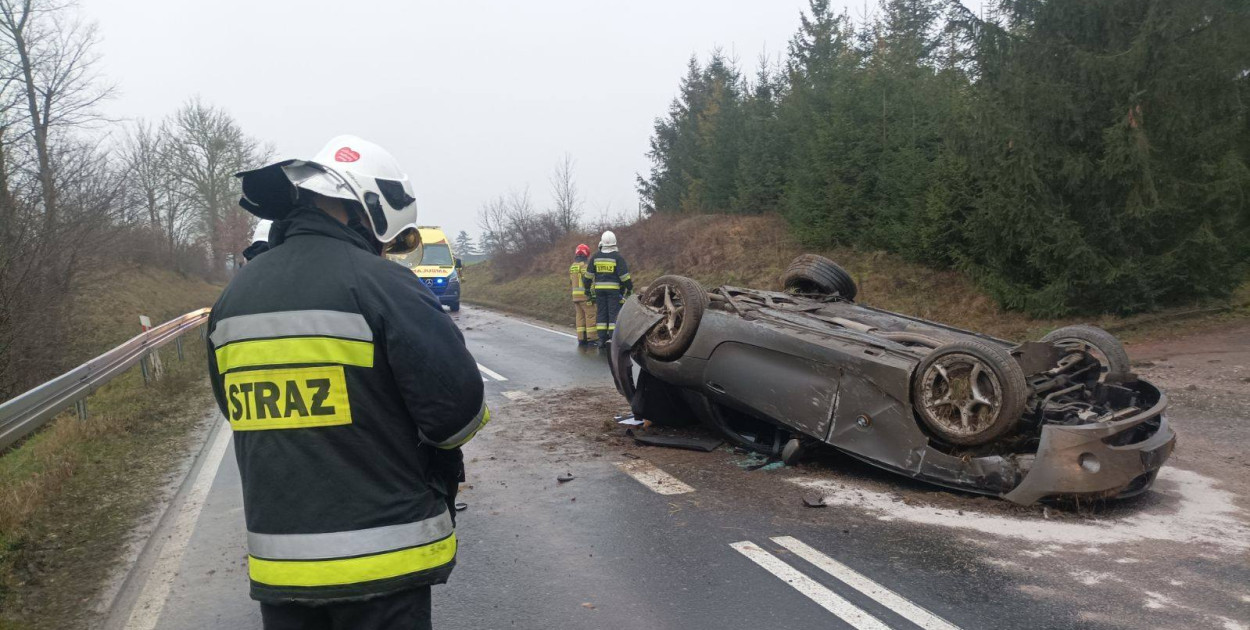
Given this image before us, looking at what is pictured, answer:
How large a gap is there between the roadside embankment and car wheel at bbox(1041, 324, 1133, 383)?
6122 mm

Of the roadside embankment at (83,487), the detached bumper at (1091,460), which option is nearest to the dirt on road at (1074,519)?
the detached bumper at (1091,460)

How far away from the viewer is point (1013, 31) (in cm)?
1338

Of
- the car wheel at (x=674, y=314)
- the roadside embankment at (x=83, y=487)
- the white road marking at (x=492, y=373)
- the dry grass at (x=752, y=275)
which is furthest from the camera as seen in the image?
the dry grass at (x=752, y=275)

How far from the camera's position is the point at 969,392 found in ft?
15.3

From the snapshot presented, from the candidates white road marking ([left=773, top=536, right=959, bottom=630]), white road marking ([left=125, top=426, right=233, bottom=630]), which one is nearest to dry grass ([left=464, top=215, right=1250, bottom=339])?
white road marking ([left=773, top=536, right=959, bottom=630])

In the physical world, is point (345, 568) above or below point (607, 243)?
below

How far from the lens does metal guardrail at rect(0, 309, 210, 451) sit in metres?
5.73

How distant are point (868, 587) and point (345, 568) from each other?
268cm

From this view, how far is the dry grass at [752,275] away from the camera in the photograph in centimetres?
1308

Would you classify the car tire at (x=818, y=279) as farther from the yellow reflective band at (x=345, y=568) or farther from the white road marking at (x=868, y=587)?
the yellow reflective band at (x=345, y=568)

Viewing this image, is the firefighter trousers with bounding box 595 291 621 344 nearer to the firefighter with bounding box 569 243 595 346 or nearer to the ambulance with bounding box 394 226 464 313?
the firefighter with bounding box 569 243 595 346

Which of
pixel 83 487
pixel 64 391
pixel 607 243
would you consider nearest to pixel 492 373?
pixel 607 243

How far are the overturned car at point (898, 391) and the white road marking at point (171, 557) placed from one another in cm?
329

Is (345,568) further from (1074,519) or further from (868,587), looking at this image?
(1074,519)
